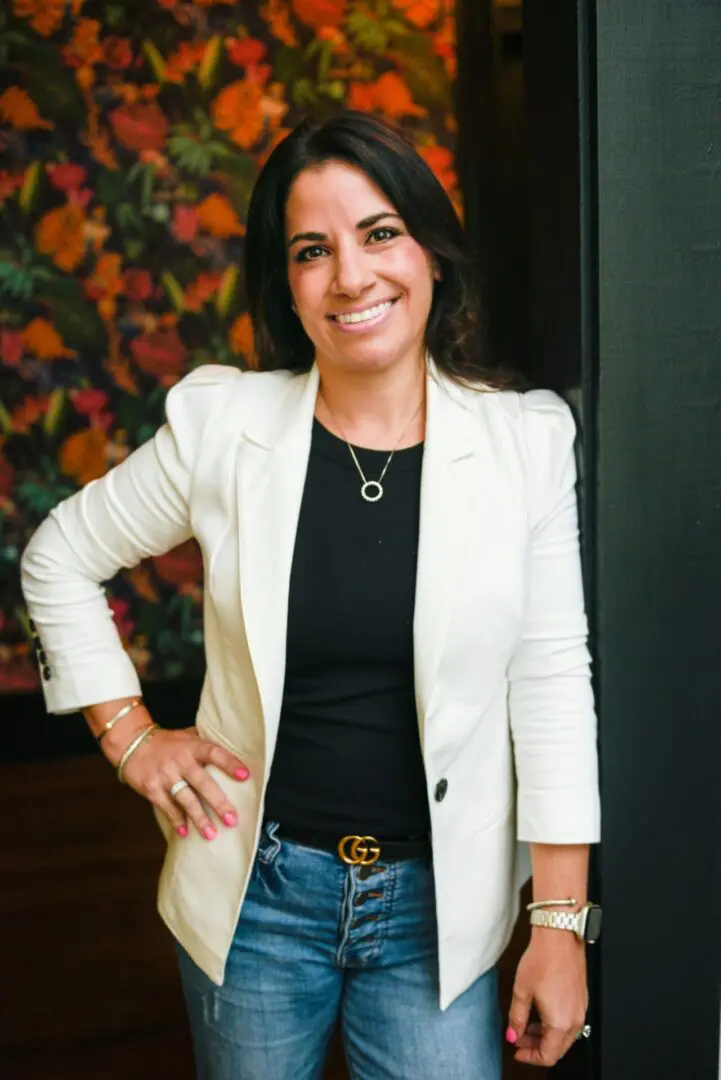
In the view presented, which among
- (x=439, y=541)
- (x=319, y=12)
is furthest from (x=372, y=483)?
(x=319, y=12)

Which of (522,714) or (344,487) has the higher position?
(344,487)

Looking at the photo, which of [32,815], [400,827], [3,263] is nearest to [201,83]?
[3,263]

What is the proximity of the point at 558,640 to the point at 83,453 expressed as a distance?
2.95 meters

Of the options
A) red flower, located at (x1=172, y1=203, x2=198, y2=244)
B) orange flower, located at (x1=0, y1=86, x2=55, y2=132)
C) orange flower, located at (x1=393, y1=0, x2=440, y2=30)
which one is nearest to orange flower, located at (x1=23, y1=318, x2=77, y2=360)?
red flower, located at (x1=172, y1=203, x2=198, y2=244)

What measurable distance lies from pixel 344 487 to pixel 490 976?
600 mm

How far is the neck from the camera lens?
3.73 feet

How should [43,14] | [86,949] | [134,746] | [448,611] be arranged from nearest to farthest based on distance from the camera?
[448,611] → [134,746] → [86,949] → [43,14]

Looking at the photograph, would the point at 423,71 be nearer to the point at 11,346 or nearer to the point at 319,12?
the point at 319,12

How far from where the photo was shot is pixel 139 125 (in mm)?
3580

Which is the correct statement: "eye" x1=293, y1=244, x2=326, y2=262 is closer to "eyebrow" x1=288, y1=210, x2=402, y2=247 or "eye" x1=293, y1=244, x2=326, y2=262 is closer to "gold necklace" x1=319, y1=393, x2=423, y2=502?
"eyebrow" x1=288, y1=210, x2=402, y2=247

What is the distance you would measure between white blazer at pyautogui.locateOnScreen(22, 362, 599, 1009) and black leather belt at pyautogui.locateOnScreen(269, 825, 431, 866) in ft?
0.13

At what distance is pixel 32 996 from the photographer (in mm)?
Answer: 2344

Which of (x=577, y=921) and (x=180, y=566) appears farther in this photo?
(x=180, y=566)

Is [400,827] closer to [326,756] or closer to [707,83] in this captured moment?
[326,756]
